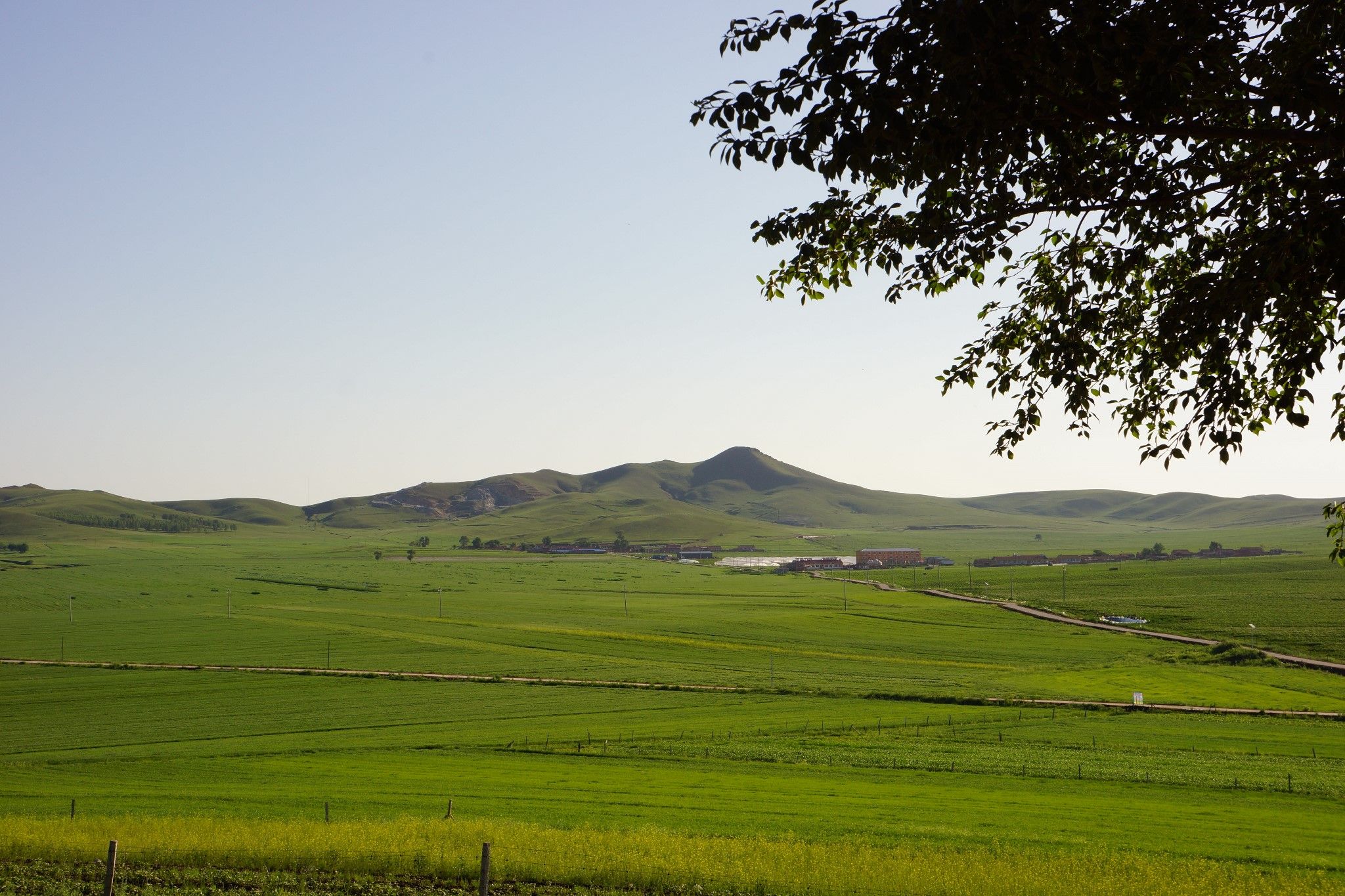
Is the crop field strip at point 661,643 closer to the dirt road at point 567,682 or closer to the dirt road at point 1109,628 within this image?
the dirt road at point 567,682

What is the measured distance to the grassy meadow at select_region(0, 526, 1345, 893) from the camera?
2134cm

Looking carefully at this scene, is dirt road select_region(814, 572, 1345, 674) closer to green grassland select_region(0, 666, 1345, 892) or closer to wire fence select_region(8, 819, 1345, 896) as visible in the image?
green grassland select_region(0, 666, 1345, 892)

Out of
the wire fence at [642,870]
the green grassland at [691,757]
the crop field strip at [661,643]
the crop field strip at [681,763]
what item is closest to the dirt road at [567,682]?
the green grassland at [691,757]

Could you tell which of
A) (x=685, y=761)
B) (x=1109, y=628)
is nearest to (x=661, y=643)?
(x=1109, y=628)

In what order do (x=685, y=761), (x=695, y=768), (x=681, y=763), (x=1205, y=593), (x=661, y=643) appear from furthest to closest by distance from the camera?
(x=1205, y=593) → (x=661, y=643) → (x=685, y=761) → (x=681, y=763) → (x=695, y=768)

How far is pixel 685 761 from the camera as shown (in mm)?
41062

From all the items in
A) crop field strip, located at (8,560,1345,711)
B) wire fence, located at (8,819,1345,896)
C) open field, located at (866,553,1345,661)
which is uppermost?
wire fence, located at (8,819,1345,896)

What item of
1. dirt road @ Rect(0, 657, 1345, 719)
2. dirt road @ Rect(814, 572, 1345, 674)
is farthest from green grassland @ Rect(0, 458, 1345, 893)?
dirt road @ Rect(814, 572, 1345, 674)

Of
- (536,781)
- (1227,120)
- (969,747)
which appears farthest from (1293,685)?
(1227,120)

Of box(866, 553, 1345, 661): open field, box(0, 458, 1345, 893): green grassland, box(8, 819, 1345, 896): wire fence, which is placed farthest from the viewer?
box(866, 553, 1345, 661): open field

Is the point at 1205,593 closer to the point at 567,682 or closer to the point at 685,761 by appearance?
the point at 567,682

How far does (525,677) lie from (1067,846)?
49650mm

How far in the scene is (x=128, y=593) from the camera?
5930 inches

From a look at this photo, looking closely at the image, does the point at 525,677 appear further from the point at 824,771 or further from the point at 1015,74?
the point at 1015,74
